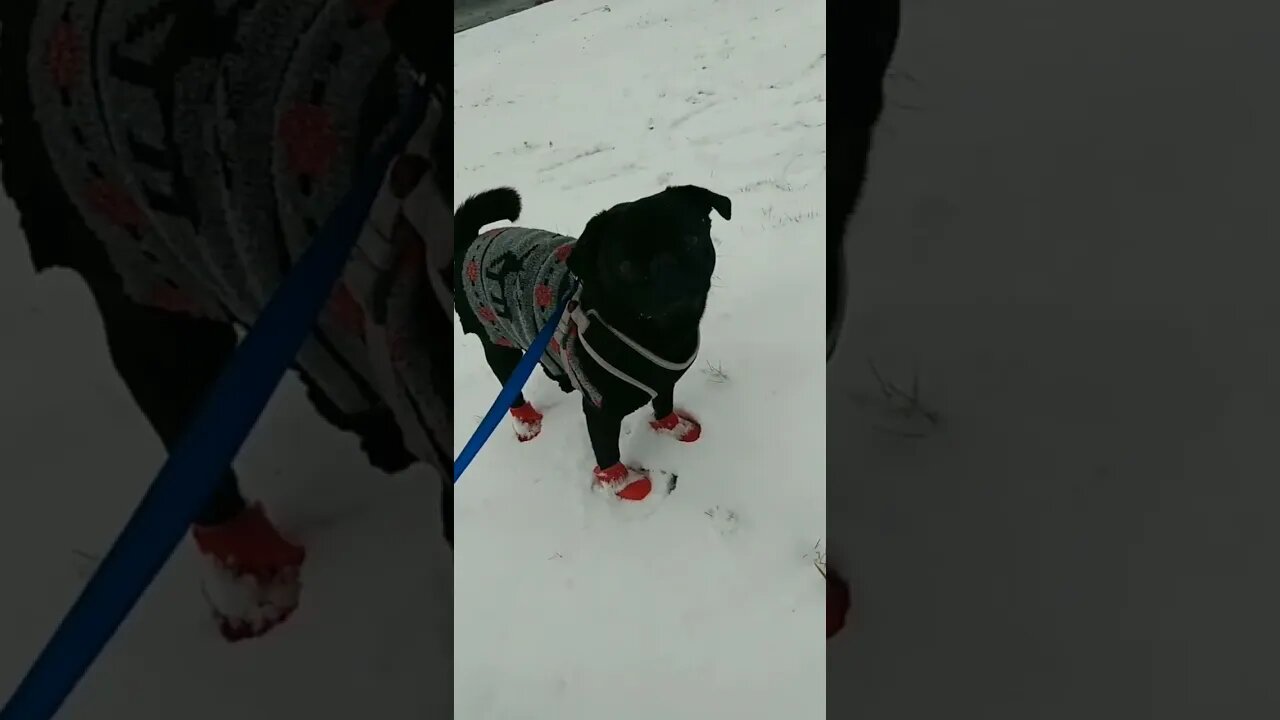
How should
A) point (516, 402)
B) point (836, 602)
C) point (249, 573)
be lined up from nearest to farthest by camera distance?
point (249, 573) < point (836, 602) < point (516, 402)

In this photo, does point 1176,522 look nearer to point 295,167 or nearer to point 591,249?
point 295,167

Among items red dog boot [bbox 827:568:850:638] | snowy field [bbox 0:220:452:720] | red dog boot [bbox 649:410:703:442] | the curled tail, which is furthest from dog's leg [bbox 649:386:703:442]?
snowy field [bbox 0:220:452:720]

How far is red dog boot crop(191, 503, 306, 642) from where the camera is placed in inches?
9.3

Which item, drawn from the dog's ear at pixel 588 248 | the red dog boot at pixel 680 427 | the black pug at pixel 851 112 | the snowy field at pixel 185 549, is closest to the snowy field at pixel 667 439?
the red dog boot at pixel 680 427

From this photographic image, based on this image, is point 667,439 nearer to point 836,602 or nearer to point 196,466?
point 836,602

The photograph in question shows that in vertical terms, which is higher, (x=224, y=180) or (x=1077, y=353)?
(x=224, y=180)

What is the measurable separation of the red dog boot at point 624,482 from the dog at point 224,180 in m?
1.03

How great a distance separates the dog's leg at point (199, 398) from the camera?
0.23 metres

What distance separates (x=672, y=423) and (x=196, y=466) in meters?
1.20

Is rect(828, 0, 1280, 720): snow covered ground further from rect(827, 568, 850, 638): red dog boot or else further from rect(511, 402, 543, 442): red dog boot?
rect(511, 402, 543, 442): red dog boot

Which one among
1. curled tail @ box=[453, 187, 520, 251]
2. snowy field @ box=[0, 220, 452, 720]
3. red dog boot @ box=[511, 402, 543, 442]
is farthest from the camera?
red dog boot @ box=[511, 402, 543, 442]

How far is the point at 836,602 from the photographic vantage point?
1.88ft

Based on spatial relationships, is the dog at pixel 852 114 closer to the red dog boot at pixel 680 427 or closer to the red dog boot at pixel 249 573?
the red dog boot at pixel 249 573

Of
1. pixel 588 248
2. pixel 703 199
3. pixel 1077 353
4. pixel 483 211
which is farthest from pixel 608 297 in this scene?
pixel 1077 353
